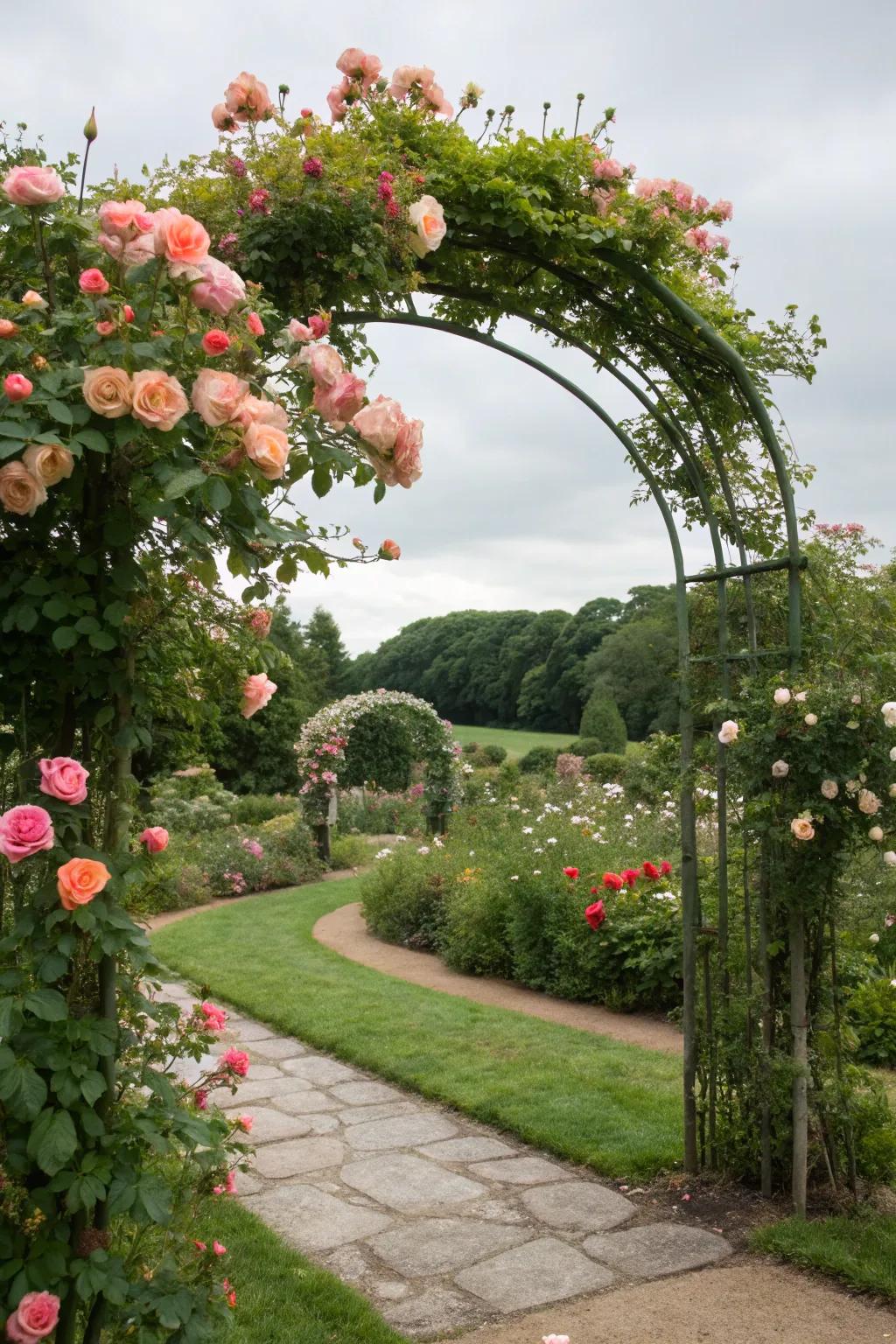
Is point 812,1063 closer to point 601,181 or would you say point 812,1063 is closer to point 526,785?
point 601,181

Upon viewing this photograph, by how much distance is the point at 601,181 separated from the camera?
11.2 feet

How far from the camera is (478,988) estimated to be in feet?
23.8

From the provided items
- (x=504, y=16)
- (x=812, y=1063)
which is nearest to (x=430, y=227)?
(x=504, y=16)

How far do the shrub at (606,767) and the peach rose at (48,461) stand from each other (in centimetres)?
1653

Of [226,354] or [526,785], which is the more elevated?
[226,354]

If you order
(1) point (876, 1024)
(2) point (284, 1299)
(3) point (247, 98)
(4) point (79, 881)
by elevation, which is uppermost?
(3) point (247, 98)

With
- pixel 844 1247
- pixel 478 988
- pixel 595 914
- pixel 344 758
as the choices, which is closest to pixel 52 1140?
pixel 844 1247

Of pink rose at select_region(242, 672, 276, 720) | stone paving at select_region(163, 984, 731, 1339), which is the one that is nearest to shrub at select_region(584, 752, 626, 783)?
stone paving at select_region(163, 984, 731, 1339)

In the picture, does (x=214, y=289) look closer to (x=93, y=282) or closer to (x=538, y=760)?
(x=93, y=282)

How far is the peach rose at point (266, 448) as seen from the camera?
1818 mm

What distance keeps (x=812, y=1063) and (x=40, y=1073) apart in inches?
102

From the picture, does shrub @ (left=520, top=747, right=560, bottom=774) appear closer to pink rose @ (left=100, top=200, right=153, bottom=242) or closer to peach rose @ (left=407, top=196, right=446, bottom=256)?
peach rose @ (left=407, top=196, right=446, bottom=256)

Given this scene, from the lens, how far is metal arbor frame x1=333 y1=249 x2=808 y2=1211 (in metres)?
3.54

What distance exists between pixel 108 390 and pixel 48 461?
145mm
